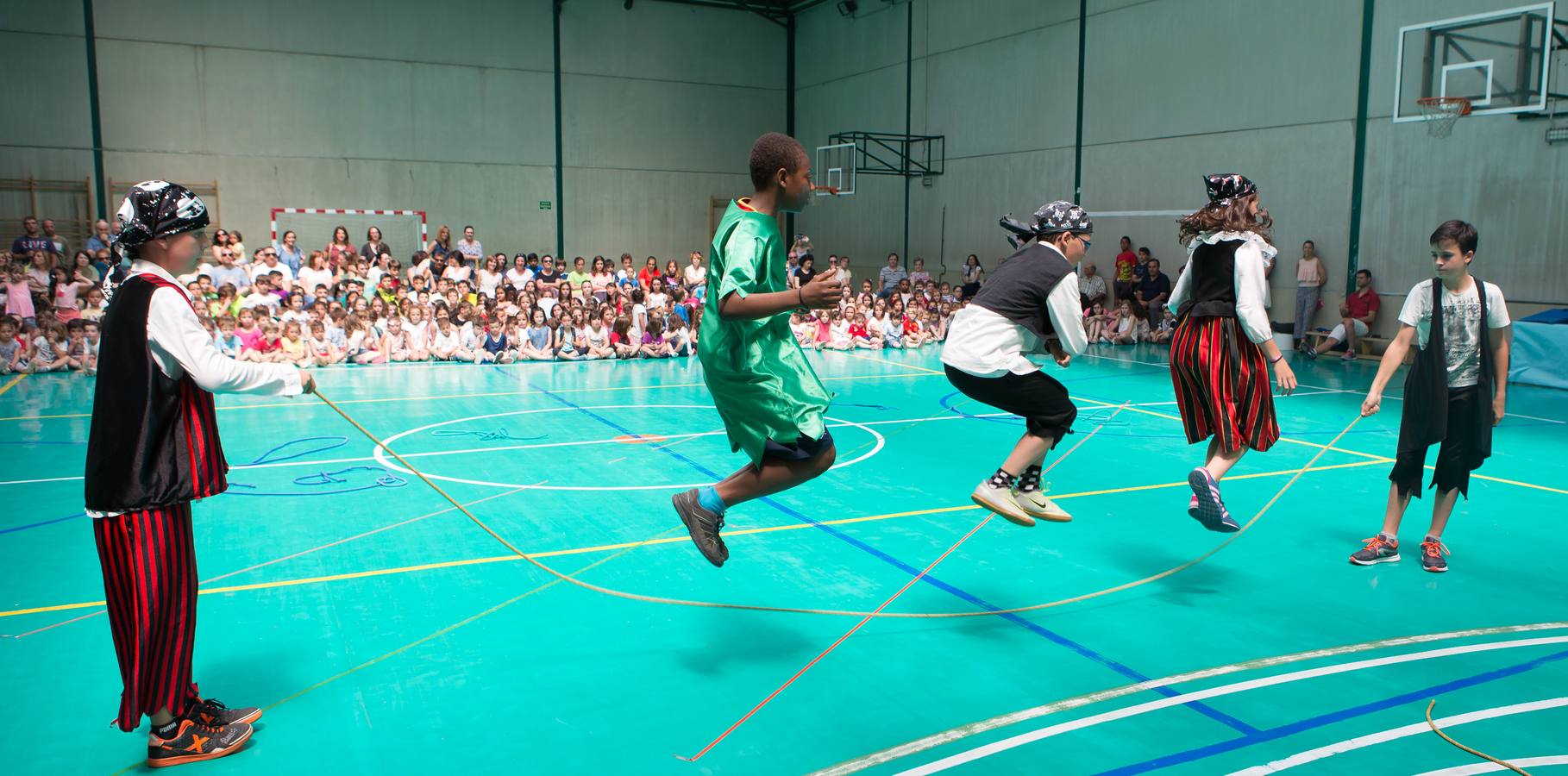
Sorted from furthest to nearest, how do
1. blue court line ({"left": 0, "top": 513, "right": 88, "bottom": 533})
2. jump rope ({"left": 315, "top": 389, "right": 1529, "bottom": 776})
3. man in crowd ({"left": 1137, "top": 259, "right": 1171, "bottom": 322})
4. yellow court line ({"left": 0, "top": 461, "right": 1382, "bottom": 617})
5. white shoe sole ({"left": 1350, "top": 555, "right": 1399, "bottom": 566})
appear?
man in crowd ({"left": 1137, "top": 259, "right": 1171, "bottom": 322}), blue court line ({"left": 0, "top": 513, "right": 88, "bottom": 533}), white shoe sole ({"left": 1350, "top": 555, "right": 1399, "bottom": 566}), yellow court line ({"left": 0, "top": 461, "right": 1382, "bottom": 617}), jump rope ({"left": 315, "top": 389, "right": 1529, "bottom": 776})

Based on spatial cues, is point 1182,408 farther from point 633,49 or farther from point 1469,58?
point 633,49

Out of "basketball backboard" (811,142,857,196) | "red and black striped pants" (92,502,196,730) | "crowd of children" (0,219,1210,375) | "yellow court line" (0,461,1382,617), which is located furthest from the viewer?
"basketball backboard" (811,142,857,196)

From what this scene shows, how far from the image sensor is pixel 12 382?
12859 millimetres

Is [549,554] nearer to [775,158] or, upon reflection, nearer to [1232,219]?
[775,158]

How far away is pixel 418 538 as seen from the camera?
6191 millimetres

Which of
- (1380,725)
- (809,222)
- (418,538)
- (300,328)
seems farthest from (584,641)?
(809,222)

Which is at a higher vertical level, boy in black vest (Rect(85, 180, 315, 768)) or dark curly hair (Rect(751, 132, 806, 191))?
dark curly hair (Rect(751, 132, 806, 191))

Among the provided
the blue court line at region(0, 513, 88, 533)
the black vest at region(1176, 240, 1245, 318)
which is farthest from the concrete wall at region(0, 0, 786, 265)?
the black vest at region(1176, 240, 1245, 318)

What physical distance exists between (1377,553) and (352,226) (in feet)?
72.3

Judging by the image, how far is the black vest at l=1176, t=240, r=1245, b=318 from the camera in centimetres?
544

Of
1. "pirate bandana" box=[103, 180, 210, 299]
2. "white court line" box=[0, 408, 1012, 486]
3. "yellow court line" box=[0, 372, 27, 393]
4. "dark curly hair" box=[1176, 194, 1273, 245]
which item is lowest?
"white court line" box=[0, 408, 1012, 486]

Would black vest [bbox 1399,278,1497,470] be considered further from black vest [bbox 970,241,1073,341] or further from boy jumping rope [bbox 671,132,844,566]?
boy jumping rope [bbox 671,132,844,566]

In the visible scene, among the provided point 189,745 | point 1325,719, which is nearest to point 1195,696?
point 1325,719

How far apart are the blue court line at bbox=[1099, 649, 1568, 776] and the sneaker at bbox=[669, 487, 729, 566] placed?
1648mm
